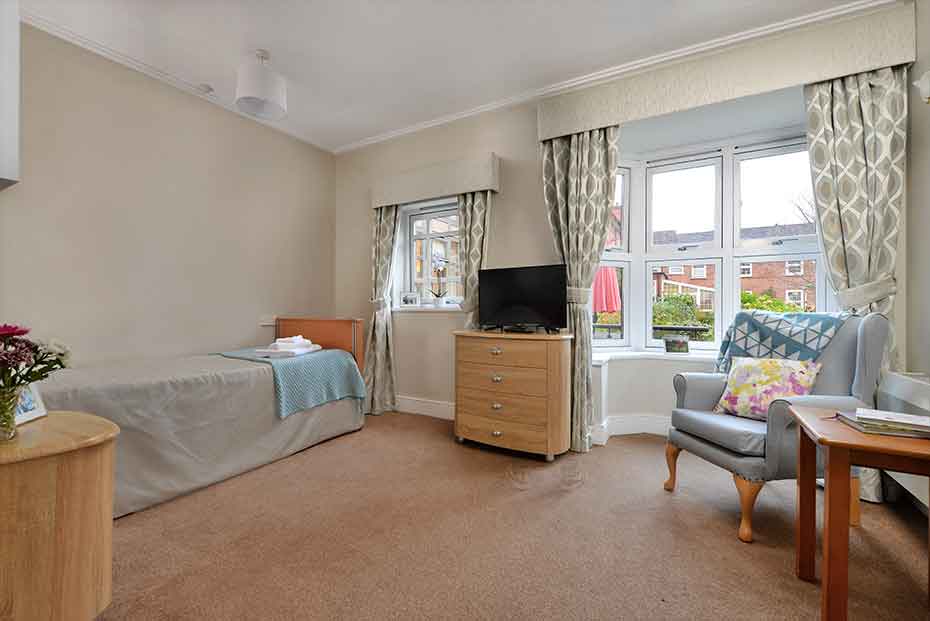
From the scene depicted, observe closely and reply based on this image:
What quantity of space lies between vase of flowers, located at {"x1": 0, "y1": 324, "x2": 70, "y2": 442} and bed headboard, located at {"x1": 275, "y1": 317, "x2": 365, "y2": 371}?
84.9 inches

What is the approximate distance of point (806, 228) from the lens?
112 inches

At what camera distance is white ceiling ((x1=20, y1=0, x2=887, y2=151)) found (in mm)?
2260

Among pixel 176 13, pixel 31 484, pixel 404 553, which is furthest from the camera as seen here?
pixel 176 13

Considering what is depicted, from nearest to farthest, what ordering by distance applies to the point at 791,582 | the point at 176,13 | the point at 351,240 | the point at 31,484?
the point at 31,484, the point at 791,582, the point at 176,13, the point at 351,240

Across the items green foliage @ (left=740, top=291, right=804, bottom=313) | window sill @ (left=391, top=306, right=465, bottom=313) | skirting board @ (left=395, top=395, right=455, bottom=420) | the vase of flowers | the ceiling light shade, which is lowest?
skirting board @ (left=395, top=395, right=455, bottom=420)

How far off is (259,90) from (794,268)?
3805mm

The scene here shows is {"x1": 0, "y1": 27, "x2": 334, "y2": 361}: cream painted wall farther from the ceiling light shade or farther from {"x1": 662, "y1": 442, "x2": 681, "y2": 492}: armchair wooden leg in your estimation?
{"x1": 662, "y1": 442, "x2": 681, "y2": 492}: armchair wooden leg

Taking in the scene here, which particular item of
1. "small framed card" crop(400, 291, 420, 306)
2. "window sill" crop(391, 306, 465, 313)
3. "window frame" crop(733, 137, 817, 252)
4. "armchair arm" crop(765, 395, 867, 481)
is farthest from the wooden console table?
"small framed card" crop(400, 291, 420, 306)

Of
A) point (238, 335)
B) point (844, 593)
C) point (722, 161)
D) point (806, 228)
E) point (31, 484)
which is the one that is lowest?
point (844, 593)

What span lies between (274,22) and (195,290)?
78.6 inches

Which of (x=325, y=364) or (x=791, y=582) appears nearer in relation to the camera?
(x=791, y=582)

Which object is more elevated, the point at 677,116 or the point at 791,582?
the point at 677,116

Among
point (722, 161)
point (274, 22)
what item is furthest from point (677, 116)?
point (274, 22)

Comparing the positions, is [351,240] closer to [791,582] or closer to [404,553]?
[404,553]
